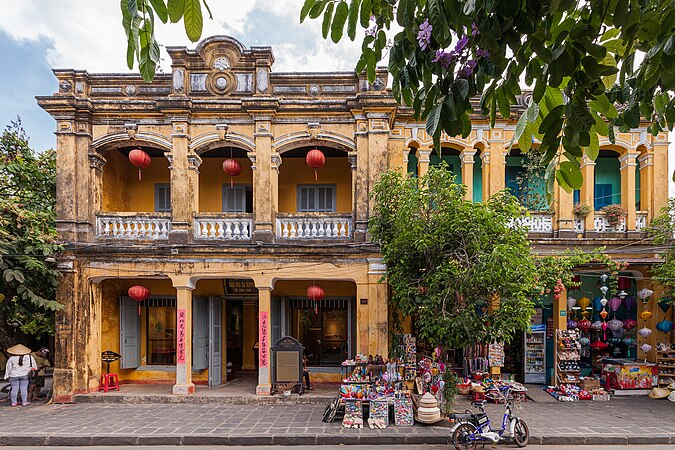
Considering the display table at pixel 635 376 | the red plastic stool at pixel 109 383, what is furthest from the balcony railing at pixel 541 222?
the red plastic stool at pixel 109 383

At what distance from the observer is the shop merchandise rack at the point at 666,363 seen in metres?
10.5

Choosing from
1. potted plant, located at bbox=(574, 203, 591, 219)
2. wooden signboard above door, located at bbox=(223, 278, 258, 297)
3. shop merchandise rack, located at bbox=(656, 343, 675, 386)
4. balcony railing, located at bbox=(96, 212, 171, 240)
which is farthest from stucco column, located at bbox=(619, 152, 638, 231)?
balcony railing, located at bbox=(96, 212, 171, 240)

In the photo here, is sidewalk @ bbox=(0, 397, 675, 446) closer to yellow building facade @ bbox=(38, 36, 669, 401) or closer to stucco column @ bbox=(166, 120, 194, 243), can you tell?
yellow building facade @ bbox=(38, 36, 669, 401)

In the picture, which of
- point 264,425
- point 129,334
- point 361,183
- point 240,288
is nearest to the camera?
point 264,425

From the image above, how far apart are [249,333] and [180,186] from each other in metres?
5.21

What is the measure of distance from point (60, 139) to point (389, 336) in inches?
375

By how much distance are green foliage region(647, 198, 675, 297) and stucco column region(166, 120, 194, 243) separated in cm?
1166

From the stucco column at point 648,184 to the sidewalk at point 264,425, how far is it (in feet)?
16.1

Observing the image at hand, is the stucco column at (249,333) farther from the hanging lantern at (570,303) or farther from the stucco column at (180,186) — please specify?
the hanging lantern at (570,303)

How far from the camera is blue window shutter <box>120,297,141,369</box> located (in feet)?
36.7

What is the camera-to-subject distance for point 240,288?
12000 mm

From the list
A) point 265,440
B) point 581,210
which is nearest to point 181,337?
point 265,440

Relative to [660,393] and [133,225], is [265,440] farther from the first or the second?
[660,393]

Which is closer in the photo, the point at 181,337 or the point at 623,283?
the point at 181,337
